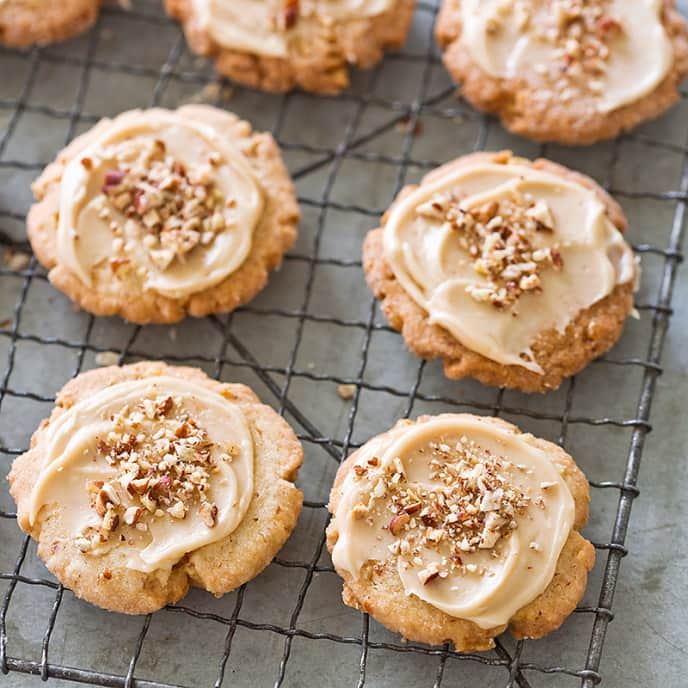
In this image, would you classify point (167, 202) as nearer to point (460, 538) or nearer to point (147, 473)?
point (147, 473)

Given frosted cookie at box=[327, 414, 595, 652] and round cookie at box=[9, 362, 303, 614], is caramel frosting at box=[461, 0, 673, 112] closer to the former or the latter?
frosted cookie at box=[327, 414, 595, 652]

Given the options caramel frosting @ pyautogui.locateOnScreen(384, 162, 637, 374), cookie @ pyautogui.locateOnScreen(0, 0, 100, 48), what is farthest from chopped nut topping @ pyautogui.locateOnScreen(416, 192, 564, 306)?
cookie @ pyautogui.locateOnScreen(0, 0, 100, 48)

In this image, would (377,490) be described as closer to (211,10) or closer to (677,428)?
(677,428)

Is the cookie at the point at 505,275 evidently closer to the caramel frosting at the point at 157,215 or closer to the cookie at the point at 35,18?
the caramel frosting at the point at 157,215

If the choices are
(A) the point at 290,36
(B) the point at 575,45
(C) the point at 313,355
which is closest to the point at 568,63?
(B) the point at 575,45

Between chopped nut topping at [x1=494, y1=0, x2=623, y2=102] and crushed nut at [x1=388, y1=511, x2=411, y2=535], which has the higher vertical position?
chopped nut topping at [x1=494, y1=0, x2=623, y2=102]

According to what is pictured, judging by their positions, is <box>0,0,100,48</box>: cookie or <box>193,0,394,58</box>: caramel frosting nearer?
<box>193,0,394,58</box>: caramel frosting
